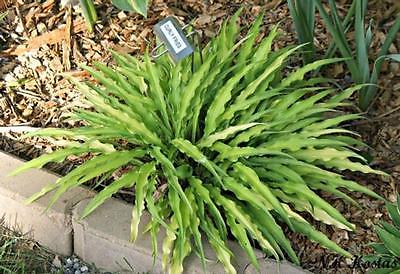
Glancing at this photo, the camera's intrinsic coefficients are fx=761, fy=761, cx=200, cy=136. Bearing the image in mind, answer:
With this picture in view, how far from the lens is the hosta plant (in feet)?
7.55

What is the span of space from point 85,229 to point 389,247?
3.21ft

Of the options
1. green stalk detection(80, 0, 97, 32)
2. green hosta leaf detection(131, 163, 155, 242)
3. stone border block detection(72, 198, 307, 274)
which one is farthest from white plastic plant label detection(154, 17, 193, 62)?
green stalk detection(80, 0, 97, 32)

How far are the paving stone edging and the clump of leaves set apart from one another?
251mm

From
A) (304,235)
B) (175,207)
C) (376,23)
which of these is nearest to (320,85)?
(376,23)

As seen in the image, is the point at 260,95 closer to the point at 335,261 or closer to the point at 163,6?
the point at 335,261

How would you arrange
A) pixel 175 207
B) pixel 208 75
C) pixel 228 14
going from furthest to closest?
pixel 228 14
pixel 208 75
pixel 175 207

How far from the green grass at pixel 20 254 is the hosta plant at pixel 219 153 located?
225mm

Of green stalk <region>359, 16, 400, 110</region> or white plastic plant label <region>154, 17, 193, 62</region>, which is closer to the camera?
white plastic plant label <region>154, 17, 193, 62</region>

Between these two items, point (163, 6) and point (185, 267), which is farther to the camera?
point (163, 6)

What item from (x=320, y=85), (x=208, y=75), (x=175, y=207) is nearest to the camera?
(x=175, y=207)

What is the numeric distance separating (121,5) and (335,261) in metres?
1.08

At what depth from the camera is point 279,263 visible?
2311 mm

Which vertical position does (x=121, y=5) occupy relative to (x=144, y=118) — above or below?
above

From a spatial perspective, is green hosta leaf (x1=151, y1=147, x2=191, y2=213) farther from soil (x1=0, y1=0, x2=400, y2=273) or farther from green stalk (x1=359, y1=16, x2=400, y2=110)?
green stalk (x1=359, y1=16, x2=400, y2=110)
